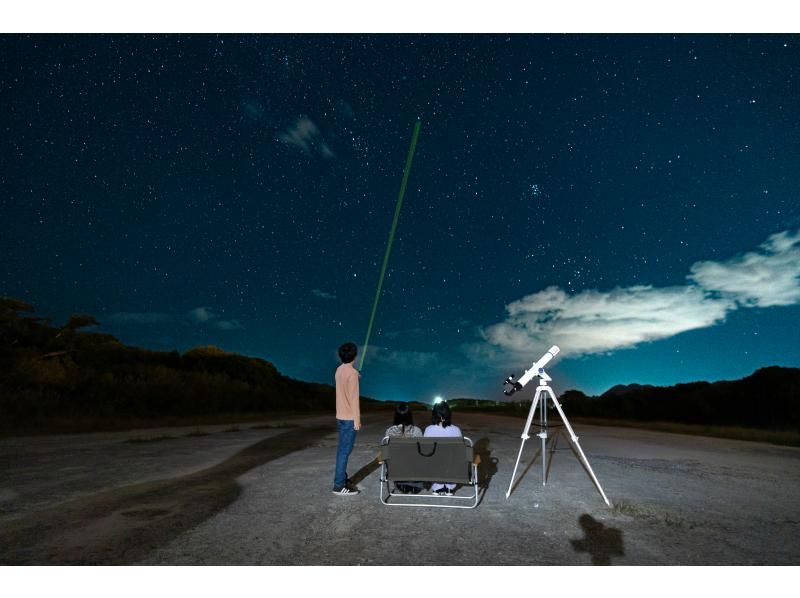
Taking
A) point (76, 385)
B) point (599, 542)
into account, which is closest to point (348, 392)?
point (599, 542)

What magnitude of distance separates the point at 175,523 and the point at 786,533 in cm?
623

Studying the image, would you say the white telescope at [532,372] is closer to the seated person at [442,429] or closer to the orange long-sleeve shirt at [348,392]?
the seated person at [442,429]

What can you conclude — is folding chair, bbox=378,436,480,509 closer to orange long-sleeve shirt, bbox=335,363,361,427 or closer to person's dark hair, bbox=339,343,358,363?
orange long-sleeve shirt, bbox=335,363,361,427

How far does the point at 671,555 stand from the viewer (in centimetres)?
445

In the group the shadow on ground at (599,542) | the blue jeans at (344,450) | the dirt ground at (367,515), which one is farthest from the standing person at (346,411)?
the shadow on ground at (599,542)

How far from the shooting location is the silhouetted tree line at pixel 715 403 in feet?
111

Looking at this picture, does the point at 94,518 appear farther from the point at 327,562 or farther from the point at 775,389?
the point at 775,389

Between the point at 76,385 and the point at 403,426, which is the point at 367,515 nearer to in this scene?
the point at 403,426

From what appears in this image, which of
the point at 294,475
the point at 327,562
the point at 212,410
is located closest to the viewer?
the point at 327,562

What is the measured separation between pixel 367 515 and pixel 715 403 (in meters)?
39.8

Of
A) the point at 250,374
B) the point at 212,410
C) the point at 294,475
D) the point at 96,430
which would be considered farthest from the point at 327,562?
the point at 250,374

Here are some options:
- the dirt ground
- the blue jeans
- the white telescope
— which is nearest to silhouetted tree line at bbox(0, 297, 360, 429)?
the dirt ground

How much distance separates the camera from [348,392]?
278 inches

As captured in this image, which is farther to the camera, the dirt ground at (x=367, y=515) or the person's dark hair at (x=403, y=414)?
the person's dark hair at (x=403, y=414)
